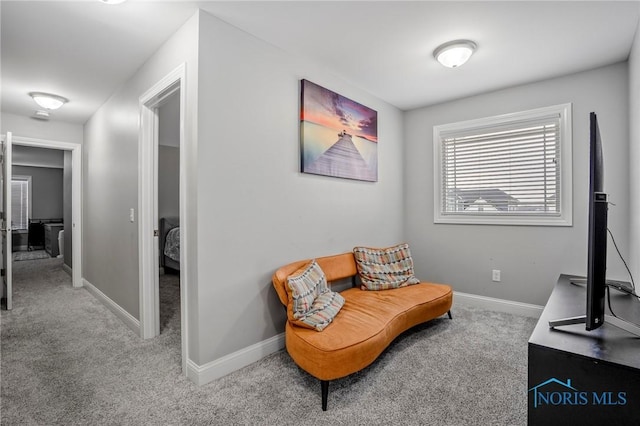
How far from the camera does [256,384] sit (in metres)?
A: 1.95

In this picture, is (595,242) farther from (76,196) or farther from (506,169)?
(76,196)

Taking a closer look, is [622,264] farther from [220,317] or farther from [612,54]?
[220,317]

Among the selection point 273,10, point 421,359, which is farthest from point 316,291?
point 273,10

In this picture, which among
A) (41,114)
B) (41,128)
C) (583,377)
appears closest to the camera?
(583,377)

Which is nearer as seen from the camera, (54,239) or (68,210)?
(68,210)

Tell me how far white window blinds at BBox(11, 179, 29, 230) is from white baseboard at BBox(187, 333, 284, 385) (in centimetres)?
950

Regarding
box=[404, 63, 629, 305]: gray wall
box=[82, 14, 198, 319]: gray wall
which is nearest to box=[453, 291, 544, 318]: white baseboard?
box=[404, 63, 629, 305]: gray wall

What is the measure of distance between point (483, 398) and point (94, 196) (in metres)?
4.60

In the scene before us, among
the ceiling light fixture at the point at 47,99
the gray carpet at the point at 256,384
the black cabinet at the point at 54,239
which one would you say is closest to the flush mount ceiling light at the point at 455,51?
the gray carpet at the point at 256,384

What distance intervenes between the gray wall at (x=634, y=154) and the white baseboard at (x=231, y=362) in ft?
9.02

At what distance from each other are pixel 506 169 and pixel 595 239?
7.65 ft

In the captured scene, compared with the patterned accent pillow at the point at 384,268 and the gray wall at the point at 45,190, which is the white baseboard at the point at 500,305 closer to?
the patterned accent pillow at the point at 384,268

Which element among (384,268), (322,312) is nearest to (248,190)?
→ (322,312)

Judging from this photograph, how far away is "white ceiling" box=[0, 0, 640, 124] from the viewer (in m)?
1.95
